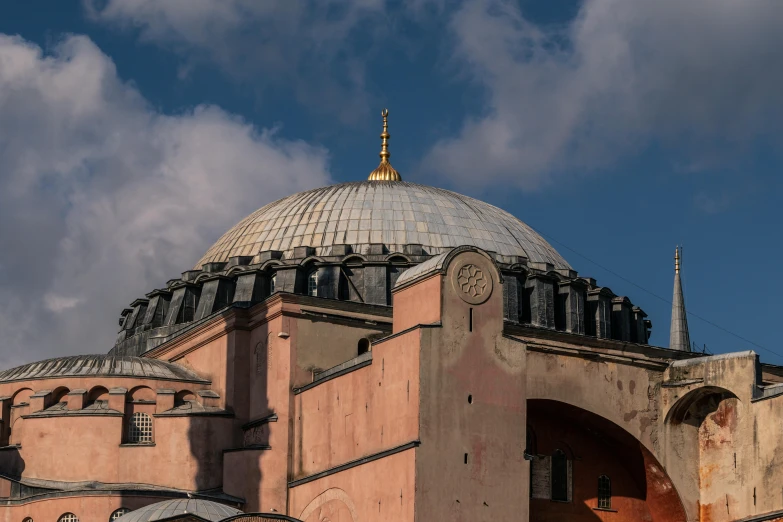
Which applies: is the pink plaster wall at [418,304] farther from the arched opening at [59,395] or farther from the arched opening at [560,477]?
the arched opening at [59,395]

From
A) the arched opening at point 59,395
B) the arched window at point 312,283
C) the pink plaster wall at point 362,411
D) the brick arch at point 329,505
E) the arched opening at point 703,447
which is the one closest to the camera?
the pink plaster wall at point 362,411

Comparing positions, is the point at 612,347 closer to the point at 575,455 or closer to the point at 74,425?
the point at 575,455

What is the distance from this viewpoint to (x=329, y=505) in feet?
153

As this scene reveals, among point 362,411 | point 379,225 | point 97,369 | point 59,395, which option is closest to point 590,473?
point 362,411

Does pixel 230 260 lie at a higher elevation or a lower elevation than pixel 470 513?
higher

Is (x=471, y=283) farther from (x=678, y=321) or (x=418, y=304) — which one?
(x=678, y=321)

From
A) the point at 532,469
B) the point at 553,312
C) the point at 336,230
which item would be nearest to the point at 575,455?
the point at 532,469

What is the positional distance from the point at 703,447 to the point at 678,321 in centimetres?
1575

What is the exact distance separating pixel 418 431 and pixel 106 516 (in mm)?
9723

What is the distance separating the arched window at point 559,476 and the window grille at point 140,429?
11.7 metres

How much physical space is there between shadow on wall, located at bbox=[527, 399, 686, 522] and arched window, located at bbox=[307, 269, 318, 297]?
8.57 metres

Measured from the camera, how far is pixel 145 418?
50.0 metres

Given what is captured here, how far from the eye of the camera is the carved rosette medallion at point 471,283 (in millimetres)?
45000

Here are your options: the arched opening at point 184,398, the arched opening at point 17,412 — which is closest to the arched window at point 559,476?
the arched opening at point 184,398
